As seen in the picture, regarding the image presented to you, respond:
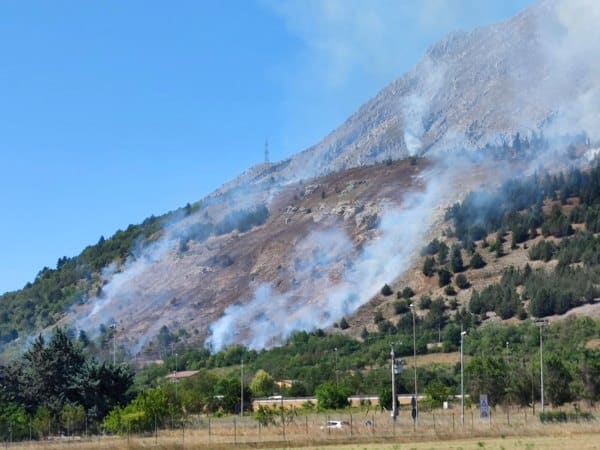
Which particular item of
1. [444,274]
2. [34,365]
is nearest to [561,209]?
[444,274]

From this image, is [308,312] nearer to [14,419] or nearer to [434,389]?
[434,389]

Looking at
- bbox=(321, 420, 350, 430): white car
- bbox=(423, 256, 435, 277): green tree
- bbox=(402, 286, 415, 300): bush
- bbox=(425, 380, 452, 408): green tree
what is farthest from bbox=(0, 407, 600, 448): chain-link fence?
bbox=(423, 256, 435, 277): green tree

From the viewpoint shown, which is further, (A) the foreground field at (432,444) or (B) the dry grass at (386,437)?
(B) the dry grass at (386,437)

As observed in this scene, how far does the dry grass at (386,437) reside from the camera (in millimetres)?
44688

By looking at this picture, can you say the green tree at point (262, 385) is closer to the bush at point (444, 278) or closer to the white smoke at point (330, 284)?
the white smoke at point (330, 284)

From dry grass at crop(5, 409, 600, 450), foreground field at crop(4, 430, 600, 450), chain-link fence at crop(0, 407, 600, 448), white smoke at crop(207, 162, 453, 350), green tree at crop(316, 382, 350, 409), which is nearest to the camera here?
foreground field at crop(4, 430, 600, 450)

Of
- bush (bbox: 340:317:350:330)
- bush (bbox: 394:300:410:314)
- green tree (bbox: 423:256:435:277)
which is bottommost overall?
bush (bbox: 340:317:350:330)

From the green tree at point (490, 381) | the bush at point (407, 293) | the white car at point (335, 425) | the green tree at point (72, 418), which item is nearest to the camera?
the white car at point (335, 425)

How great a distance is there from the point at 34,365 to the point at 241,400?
20231 millimetres

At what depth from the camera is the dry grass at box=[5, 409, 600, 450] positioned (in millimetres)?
44688

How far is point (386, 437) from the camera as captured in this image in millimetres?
49031

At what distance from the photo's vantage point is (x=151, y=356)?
149m

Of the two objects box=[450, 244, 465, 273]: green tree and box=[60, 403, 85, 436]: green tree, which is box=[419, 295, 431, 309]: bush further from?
box=[60, 403, 85, 436]: green tree

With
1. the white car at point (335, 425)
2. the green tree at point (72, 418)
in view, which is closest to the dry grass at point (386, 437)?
the white car at point (335, 425)
